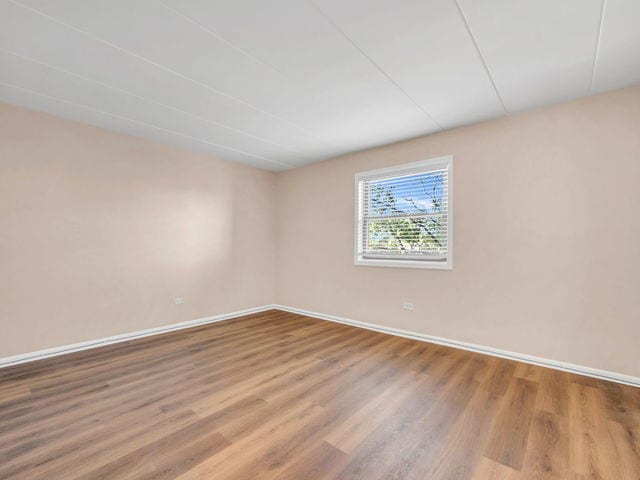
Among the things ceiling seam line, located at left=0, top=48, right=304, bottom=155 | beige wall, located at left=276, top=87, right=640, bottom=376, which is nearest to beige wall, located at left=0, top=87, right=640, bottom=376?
beige wall, located at left=276, top=87, right=640, bottom=376

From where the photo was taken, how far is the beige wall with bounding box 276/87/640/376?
2.49 m

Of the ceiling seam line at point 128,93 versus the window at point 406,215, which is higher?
the ceiling seam line at point 128,93

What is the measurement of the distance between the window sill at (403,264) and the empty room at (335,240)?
29mm

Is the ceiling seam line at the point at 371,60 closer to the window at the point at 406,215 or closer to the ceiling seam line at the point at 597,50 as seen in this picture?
the window at the point at 406,215

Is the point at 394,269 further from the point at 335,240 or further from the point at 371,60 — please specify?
the point at 371,60

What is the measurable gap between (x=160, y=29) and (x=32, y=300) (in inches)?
117

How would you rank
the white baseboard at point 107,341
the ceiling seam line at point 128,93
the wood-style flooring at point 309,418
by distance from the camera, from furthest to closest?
the white baseboard at point 107,341
the ceiling seam line at point 128,93
the wood-style flooring at point 309,418

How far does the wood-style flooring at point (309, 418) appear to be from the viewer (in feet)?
4.98

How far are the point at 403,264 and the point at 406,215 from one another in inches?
26.3

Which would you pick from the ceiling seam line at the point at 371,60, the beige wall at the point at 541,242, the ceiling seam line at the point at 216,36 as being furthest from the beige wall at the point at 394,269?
the ceiling seam line at the point at 216,36

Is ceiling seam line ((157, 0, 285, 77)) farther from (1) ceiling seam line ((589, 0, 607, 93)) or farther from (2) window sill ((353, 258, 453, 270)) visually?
(2) window sill ((353, 258, 453, 270))

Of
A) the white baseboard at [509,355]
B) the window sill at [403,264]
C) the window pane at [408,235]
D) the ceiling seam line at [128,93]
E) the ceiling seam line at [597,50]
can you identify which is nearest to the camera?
the ceiling seam line at [597,50]

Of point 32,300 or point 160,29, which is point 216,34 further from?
point 32,300

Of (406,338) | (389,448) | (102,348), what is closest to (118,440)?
(389,448)
